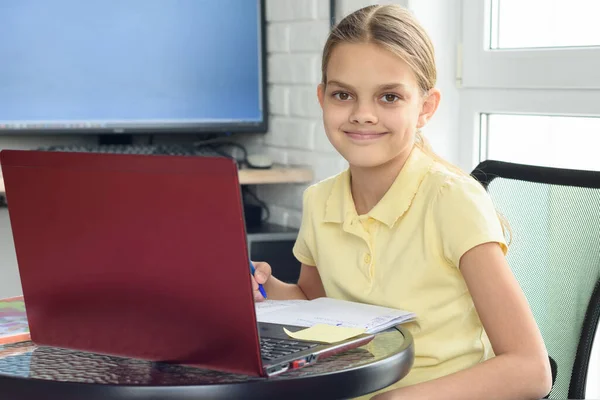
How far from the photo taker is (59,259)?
37.3 inches

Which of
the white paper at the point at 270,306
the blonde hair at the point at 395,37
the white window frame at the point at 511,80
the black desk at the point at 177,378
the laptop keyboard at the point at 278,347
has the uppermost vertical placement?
the blonde hair at the point at 395,37

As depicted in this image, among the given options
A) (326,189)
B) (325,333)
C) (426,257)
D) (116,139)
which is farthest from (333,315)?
(116,139)

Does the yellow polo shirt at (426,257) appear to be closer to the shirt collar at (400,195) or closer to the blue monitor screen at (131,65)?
the shirt collar at (400,195)

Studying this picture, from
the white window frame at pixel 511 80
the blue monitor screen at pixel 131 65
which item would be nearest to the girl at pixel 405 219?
the white window frame at pixel 511 80

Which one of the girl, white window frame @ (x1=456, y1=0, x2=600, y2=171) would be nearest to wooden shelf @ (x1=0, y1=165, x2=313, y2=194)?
white window frame @ (x1=456, y1=0, x2=600, y2=171)

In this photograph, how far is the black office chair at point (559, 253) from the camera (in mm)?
1332

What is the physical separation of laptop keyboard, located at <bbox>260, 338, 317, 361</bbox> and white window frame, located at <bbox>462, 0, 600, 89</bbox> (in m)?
1.10

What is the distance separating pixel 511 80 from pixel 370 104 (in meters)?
0.86

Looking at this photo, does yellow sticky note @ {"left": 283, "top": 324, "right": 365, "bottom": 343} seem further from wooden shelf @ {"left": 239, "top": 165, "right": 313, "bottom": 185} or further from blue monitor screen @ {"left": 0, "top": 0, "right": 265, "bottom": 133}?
blue monitor screen @ {"left": 0, "top": 0, "right": 265, "bottom": 133}

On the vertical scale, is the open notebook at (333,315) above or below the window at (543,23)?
below

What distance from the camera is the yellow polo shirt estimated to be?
121 cm

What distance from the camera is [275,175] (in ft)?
7.94

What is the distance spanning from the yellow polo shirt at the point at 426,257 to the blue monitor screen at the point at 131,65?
50.1 inches

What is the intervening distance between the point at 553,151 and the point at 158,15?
1094 mm
